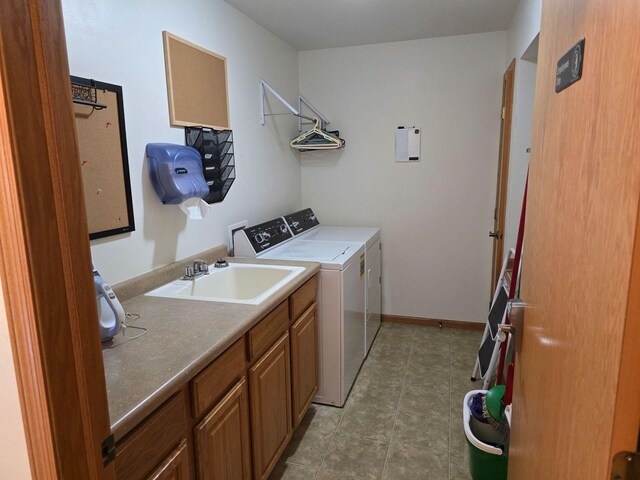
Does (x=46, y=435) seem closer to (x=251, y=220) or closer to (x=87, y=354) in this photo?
(x=87, y=354)

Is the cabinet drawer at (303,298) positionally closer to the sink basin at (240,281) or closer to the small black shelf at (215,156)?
the sink basin at (240,281)

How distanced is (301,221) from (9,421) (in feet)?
8.91

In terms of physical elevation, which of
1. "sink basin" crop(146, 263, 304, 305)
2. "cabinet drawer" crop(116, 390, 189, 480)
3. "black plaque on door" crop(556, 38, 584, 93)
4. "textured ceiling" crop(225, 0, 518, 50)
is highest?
"textured ceiling" crop(225, 0, 518, 50)

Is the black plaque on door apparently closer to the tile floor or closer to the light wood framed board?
the light wood framed board

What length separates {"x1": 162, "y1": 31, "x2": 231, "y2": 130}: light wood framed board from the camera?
2.01 metres

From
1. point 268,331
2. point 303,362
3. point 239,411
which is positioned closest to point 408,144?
point 303,362

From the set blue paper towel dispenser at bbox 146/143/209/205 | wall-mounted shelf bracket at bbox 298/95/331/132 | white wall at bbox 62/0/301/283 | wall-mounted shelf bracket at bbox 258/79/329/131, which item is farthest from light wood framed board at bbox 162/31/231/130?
wall-mounted shelf bracket at bbox 298/95/331/132

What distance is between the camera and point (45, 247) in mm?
599

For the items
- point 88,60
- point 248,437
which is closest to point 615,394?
point 248,437

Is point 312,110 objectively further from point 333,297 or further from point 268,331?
point 268,331

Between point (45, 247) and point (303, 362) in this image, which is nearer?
point (45, 247)

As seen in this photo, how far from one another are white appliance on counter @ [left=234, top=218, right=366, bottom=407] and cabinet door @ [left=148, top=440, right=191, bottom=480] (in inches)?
50.3

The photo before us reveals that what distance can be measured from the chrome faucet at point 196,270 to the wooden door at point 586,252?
154cm

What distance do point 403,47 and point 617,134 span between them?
3120mm
